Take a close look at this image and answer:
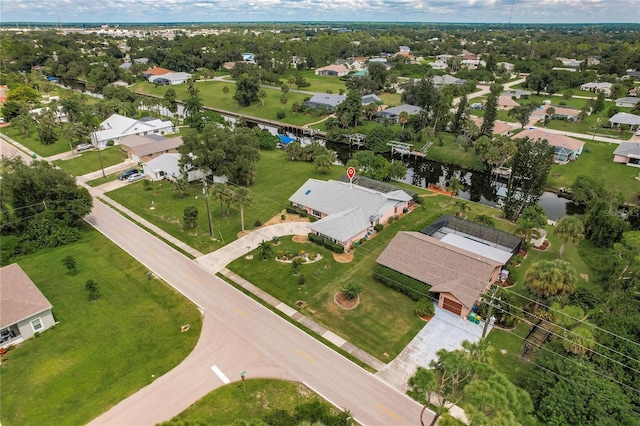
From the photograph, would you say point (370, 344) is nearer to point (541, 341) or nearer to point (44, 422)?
point (541, 341)

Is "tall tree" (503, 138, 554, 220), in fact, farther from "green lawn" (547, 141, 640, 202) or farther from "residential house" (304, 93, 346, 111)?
"residential house" (304, 93, 346, 111)

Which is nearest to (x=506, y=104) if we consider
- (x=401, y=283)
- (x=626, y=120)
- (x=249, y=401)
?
(x=626, y=120)

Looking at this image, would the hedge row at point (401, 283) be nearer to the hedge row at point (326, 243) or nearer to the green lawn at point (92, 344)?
the hedge row at point (326, 243)

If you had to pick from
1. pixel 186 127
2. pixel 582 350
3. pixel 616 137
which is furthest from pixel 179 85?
pixel 582 350

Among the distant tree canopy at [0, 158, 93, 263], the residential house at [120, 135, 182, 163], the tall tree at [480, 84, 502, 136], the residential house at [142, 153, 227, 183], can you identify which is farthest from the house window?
the tall tree at [480, 84, 502, 136]

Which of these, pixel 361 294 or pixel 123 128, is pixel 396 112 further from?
pixel 361 294

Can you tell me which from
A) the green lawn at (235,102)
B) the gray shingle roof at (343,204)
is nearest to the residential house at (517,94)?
the green lawn at (235,102)
